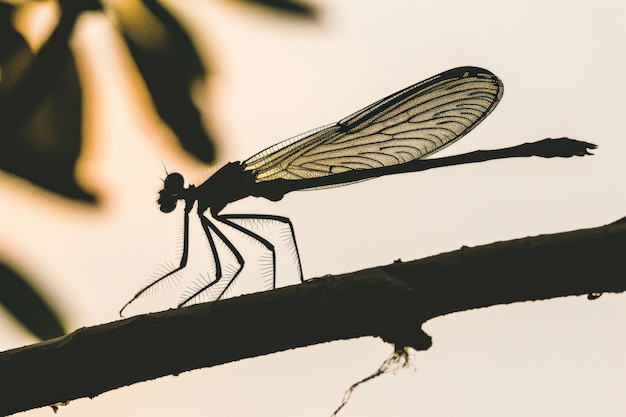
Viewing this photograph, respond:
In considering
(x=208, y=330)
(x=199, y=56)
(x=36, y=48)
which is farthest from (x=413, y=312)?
(x=36, y=48)

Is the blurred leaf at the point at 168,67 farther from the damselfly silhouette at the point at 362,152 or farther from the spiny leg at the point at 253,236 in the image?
the damselfly silhouette at the point at 362,152

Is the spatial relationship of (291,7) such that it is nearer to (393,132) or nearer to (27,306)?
(27,306)

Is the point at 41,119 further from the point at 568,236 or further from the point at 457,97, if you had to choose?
the point at 457,97

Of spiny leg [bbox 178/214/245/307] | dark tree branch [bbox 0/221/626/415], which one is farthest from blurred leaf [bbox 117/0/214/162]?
spiny leg [bbox 178/214/245/307]

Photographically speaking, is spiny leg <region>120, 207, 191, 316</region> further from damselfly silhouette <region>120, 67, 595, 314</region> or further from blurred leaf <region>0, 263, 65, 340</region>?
blurred leaf <region>0, 263, 65, 340</region>

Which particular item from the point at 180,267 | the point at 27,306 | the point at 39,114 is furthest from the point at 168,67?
the point at 180,267

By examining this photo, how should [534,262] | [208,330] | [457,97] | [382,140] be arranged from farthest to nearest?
[382,140] → [457,97] → [208,330] → [534,262]
